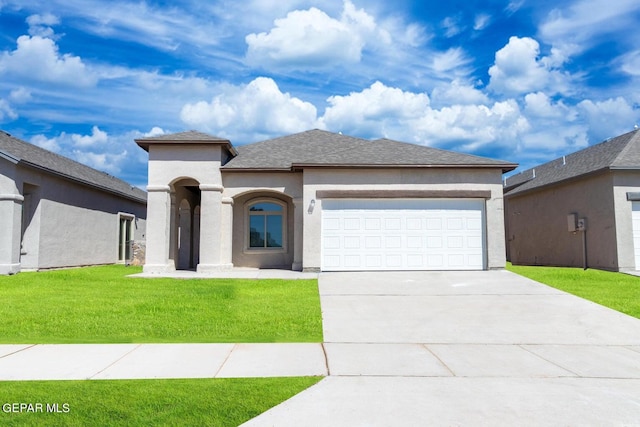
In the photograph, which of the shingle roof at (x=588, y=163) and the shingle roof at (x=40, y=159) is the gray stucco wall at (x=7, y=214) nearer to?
the shingle roof at (x=40, y=159)

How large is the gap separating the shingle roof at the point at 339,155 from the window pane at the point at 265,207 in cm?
207

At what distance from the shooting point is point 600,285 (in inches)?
564

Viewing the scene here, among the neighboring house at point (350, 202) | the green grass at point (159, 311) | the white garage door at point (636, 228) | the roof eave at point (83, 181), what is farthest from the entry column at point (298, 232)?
the white garage door at point (636, 228)

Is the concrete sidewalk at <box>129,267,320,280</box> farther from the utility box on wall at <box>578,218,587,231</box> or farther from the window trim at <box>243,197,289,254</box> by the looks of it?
the utility box on wall at <box>578,218,587,231</box>

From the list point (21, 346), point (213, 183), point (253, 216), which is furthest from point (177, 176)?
point (21, 346)

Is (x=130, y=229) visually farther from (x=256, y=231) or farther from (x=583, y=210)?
(x=583, y=210)

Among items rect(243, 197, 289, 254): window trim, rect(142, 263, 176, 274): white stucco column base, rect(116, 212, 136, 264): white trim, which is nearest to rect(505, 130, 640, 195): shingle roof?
rect(243, 197, 289, 254): window trim

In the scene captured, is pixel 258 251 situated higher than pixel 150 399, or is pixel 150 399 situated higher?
pixel 258 251

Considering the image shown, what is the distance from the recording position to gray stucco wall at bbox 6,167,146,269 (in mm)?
18359

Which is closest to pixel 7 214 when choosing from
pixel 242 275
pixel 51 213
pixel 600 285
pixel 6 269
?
pixel 6 269

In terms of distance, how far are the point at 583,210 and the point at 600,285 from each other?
6861 mm

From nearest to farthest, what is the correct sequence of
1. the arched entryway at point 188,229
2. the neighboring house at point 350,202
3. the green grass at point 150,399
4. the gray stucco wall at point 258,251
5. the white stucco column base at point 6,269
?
1. the green grass at point 150,399
2. the white stucco column base at point 6,269
3. the neighboring house at point 350,202
4. the gray stucco wall at point 258,251
5. the arched entryway at point 188,229

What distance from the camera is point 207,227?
17.8m

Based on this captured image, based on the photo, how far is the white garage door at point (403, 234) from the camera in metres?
16.8
